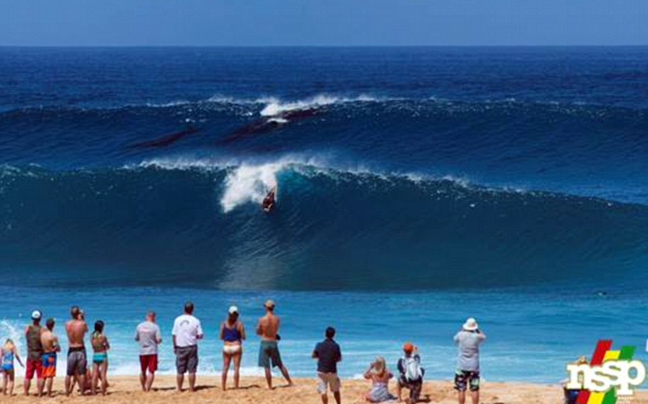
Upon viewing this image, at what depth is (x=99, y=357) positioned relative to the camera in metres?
16.2

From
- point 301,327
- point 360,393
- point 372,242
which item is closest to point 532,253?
point 372,242

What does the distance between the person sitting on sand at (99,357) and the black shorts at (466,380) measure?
442cm

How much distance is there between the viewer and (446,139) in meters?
41.4

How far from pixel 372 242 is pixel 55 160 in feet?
48.2

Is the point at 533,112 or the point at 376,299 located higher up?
the point at 533,112

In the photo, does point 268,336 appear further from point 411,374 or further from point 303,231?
point 303,231

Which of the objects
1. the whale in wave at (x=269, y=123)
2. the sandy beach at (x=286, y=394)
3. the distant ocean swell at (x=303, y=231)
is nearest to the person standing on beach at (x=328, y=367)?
the sandy beach at (x=286, y=394)

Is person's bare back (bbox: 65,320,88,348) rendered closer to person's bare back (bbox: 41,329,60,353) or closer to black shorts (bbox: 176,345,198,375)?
person's bare back (bbox: 41,329,60,353)

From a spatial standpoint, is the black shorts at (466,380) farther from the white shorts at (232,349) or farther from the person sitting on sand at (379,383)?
the white shorts at (232,349)

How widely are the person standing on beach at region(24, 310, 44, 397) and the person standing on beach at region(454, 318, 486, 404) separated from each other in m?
5.26

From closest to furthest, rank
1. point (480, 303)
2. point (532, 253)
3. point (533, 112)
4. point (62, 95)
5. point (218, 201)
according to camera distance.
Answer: point (480, 303) → point (532, 253) → point (218, 201) → point (533, 112) → point (62, 95)

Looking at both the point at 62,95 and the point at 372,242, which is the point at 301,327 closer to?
the point at 372,242

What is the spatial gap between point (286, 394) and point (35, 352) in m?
3.21

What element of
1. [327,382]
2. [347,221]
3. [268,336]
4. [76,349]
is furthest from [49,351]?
[347,221]
